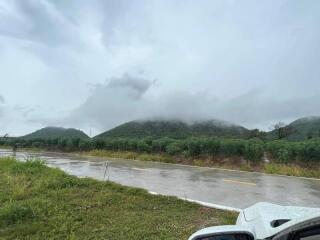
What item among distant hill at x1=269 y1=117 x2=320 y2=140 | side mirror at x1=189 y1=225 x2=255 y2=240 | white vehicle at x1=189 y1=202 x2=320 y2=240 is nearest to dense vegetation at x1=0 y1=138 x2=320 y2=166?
distant hill at x1=269 y1=117 x2=320 y2=140

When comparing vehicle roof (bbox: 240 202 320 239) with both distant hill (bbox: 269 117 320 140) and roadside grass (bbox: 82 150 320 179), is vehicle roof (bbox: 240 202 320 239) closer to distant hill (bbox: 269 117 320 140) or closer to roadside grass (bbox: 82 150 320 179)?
roadside grass (bbox: 82 150 320 179)

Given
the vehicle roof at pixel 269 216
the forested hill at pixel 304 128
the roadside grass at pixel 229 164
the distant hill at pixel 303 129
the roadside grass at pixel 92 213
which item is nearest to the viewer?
the vehicle roof at pixel 269 216

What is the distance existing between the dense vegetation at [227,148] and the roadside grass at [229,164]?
0.40 m

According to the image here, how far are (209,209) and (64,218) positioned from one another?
10.5 feet

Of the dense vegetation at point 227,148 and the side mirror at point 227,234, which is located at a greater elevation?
the dense vegetation at point 227,148

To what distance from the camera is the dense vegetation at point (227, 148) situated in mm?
19750

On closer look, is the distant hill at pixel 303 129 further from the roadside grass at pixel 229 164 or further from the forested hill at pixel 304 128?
the roadside grass at pixel 229 164

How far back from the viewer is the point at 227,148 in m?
22.8

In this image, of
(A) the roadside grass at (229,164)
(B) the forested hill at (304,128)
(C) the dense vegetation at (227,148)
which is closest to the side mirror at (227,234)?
(A) the roadside grass at (229,164)

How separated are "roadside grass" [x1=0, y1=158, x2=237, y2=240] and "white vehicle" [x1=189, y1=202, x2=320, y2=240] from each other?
3804 mm

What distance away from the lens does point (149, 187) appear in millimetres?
12766

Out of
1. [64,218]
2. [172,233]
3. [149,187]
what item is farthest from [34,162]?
[172,233]

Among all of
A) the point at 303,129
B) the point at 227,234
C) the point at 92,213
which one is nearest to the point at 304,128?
the point at 303,129

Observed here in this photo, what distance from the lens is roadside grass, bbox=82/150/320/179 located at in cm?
1836
